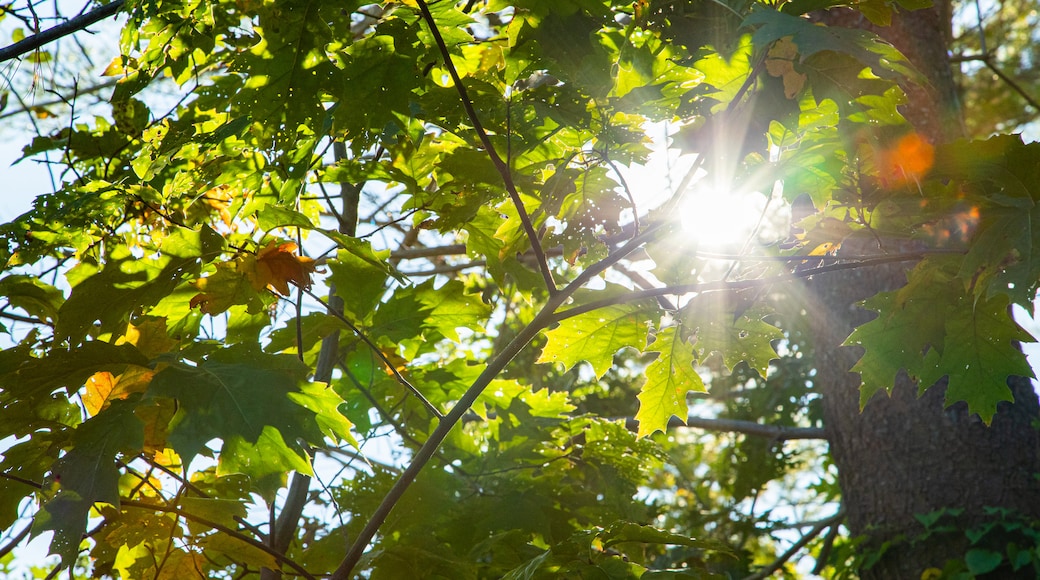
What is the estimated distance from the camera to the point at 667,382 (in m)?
1.56

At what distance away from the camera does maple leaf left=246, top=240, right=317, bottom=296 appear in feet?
4.50

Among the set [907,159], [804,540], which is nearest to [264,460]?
[907,159]

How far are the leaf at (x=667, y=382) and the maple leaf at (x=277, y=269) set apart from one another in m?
0.70

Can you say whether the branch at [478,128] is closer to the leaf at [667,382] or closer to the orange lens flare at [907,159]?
the leaf at [667,382]

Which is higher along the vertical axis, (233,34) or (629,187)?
(233,34)

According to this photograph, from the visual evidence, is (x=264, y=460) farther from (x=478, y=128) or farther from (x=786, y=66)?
(x=786, y=66)

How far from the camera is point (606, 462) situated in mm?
2062

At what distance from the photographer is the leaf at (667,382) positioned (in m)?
1.52

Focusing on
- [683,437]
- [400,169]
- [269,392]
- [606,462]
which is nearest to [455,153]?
[400,169]

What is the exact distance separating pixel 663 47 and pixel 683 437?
17.0ft

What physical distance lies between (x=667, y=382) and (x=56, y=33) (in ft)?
4.52

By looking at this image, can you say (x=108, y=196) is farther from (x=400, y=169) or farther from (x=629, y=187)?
(x=629, y=187)

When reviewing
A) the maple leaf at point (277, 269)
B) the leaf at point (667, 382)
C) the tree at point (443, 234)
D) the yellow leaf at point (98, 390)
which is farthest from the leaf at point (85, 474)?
the leaf at point (667, 382)

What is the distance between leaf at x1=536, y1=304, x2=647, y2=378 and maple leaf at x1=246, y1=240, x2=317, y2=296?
505 millimetres
